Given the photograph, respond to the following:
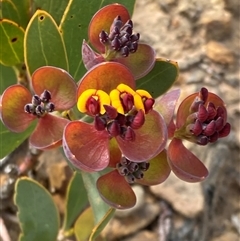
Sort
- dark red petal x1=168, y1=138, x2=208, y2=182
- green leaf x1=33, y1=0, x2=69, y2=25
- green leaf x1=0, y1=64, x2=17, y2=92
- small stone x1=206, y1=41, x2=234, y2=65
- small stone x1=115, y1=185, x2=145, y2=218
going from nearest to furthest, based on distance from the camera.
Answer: dark red petal x1=168, y1=138, x2=208, y2=182
green leaf x1=33, y1=0, x2=69, y2=25
green leaf x1=0, y1=64, x2=17, y2=92
small stone x1=115, y1=185, x2=145, y2=218
small stone x1=206, y1=41, x2=234, y2=65

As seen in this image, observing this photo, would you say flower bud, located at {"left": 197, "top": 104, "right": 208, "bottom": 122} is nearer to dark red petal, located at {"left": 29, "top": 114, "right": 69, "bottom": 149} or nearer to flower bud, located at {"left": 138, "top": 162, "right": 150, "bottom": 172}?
flower bud, located at {"left": 138, "top": 162, "right": 150, "bottom": 172}

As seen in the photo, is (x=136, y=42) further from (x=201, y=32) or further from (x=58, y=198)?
(x=201, y=32)

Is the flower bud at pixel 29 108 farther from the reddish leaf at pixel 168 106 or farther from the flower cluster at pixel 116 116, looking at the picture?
the reddish leaf at pixel 168 106

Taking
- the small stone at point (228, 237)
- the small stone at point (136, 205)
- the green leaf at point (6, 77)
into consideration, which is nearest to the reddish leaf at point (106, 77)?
the green leaf at point (6, 77)

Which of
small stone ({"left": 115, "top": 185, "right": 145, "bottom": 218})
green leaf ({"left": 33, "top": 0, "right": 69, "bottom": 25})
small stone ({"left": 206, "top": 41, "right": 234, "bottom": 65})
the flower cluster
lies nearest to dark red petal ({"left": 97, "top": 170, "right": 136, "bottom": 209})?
the flower cluster

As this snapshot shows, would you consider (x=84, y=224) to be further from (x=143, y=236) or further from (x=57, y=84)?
(x=57, y=84)

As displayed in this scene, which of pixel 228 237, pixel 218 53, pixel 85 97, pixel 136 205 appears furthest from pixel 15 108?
pixel 218 53
